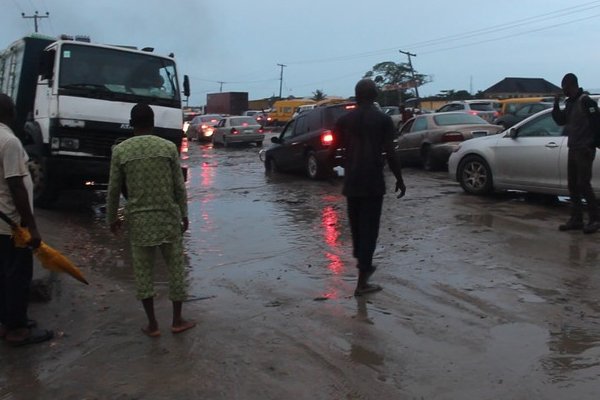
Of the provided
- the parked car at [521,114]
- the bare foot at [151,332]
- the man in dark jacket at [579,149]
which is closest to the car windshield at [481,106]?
the parked car at [521,114]

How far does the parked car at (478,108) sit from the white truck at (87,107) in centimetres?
1596

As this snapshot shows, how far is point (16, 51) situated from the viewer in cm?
1174

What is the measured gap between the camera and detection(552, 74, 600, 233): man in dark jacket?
290 inches

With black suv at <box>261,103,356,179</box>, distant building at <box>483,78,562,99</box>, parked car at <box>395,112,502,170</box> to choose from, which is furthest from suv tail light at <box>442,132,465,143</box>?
distant building at <box>483,78,562,99</box>

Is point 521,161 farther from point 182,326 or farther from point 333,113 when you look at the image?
point 182,326

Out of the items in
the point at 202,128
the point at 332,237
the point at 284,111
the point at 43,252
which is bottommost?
the point at 332,237

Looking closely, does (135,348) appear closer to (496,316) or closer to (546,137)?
(496,316)

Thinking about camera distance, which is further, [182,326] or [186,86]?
[186,86]

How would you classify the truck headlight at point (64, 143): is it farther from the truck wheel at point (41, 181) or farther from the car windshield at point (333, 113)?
the car windshield at point (333, 113)

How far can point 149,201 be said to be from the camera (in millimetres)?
4441

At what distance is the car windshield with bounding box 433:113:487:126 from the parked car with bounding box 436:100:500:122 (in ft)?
28.2

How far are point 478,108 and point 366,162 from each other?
930 inches

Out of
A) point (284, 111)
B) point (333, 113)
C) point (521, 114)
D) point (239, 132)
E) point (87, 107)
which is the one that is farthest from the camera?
point (284, 111)

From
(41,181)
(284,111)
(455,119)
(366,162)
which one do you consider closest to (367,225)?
(366,162)
